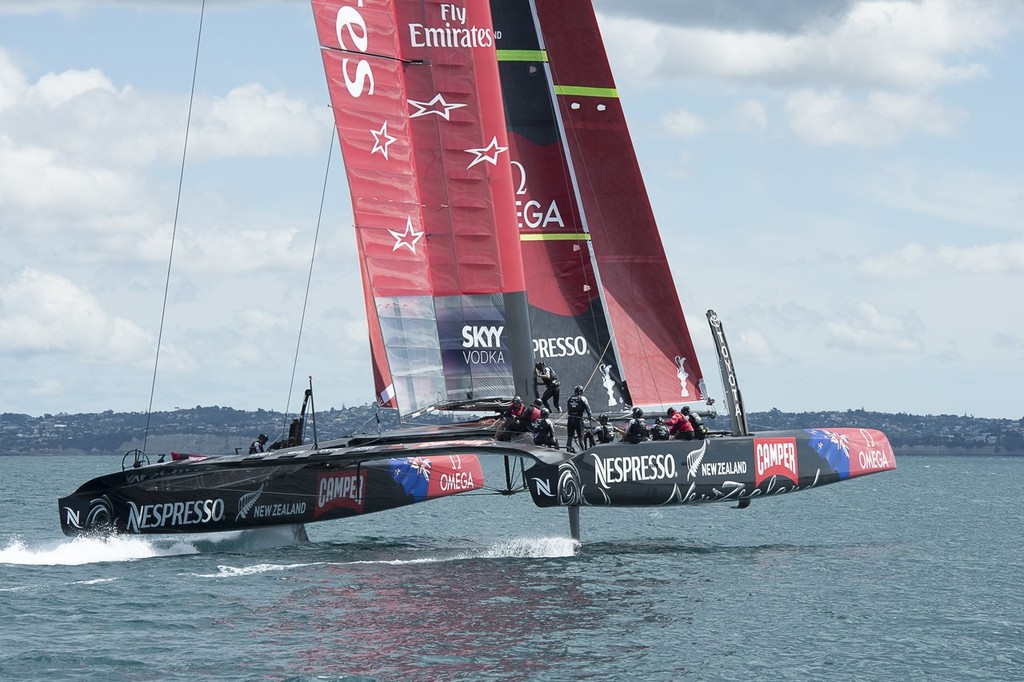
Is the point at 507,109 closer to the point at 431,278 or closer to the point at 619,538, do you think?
the point at 431,278

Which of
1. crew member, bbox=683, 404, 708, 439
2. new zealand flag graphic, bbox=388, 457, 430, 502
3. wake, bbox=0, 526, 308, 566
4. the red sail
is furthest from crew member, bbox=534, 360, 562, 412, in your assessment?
wake, bbox=0, 526, 308, 566

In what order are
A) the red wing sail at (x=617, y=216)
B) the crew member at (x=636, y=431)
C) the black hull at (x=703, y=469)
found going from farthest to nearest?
the red wing sail at (x=617, y=216) < the crew member at (x=636, y=431) < the black hull at (x=703, y=469)

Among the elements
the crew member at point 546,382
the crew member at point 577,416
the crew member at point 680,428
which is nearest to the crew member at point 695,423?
the crew member at point 680,428

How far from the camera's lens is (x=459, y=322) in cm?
1781

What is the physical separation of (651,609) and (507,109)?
29.2 feet

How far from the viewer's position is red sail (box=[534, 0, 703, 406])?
20547 millimetres

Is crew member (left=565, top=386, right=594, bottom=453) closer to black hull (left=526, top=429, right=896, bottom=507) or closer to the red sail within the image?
black hull (left=526, top=429, right=896, bottom=507)

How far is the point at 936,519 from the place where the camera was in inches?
1341

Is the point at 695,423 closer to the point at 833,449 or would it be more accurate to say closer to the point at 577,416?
the point at 577,416

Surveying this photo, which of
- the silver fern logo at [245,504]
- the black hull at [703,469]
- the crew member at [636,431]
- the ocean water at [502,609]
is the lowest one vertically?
the ocean water at [502,609]

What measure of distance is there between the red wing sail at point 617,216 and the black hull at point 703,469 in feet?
7.57

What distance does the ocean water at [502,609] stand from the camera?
1173 centimetres

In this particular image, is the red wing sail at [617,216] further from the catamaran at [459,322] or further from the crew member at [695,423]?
the crew member at [695,423]

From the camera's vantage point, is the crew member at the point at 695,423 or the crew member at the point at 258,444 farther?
the crew member at the point at 258,444
